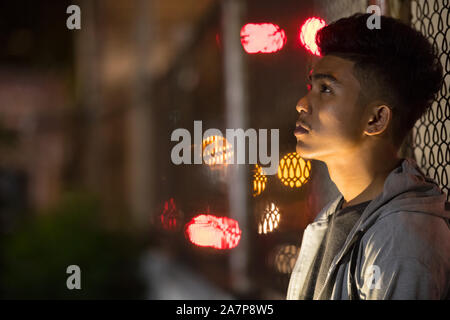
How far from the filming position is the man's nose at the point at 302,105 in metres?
1.40

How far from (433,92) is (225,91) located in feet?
7.44

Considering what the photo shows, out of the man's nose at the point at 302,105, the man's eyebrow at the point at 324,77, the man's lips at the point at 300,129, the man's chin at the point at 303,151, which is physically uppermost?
the man's eyebrow at the point at 324,77

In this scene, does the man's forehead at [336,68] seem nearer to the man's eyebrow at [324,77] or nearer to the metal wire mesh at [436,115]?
the man's eyebrow at [324,77]

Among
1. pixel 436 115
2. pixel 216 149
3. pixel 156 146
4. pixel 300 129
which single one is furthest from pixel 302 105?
pixel 156 146

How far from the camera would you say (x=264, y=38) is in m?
1.69

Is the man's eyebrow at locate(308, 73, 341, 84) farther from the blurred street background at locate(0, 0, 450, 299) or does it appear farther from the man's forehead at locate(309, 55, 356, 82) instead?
the blurred street background at locate(0, 0, 450, 299)

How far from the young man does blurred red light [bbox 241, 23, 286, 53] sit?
252 millimetres

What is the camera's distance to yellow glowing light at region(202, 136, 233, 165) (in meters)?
1.59

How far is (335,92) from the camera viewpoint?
53.5 inches

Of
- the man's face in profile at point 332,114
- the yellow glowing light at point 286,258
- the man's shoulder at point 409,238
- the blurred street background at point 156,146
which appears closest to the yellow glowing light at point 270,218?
the blurred street background at point 156,146

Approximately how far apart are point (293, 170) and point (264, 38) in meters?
0.46

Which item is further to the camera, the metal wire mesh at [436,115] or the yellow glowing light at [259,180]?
the metal wire mesh at [436,115]
